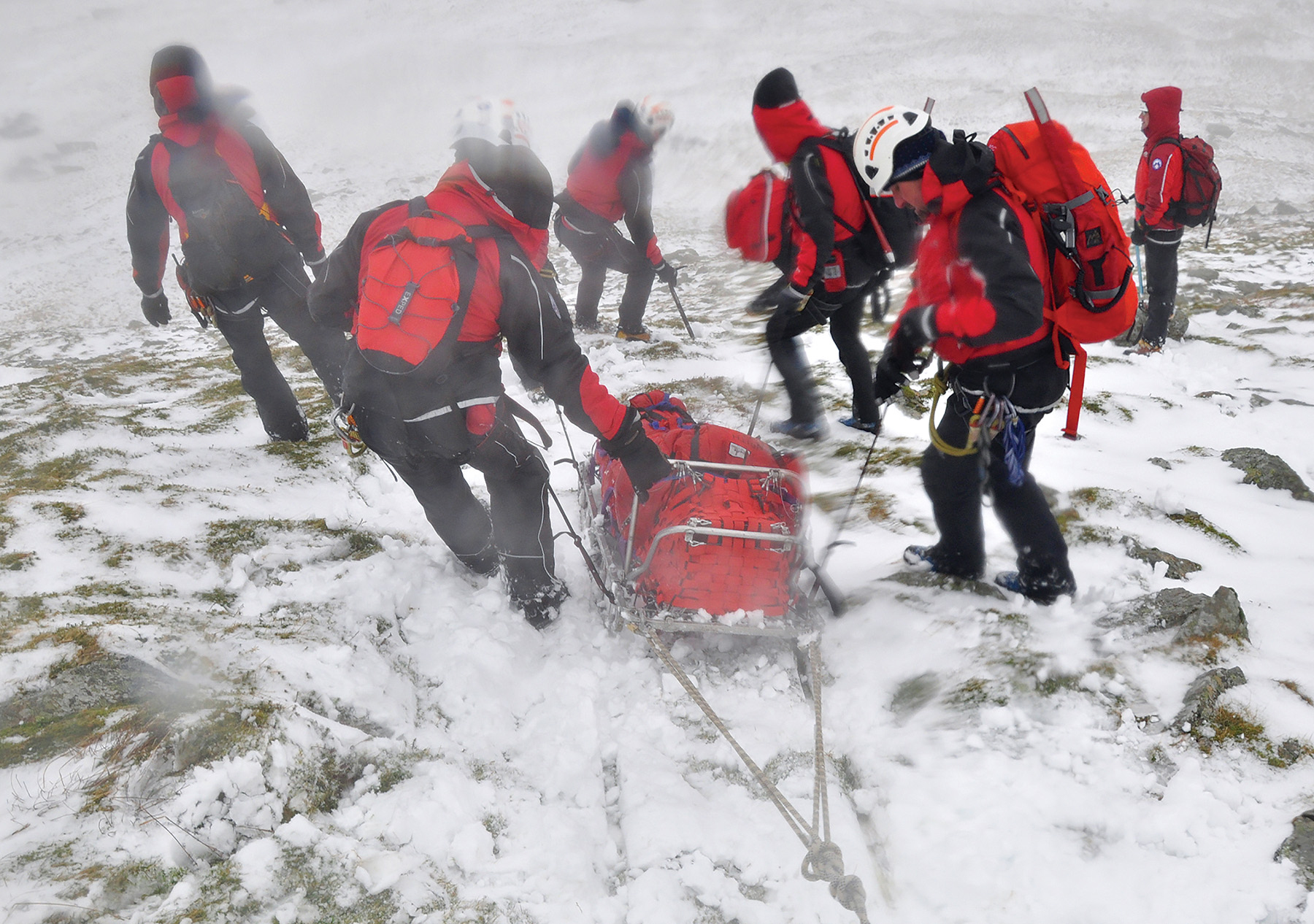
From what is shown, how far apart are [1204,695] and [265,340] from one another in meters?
6.21

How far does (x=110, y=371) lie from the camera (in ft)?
30.8

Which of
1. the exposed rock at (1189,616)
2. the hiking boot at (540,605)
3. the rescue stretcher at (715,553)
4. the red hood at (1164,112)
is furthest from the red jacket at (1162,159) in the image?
the hiking boot at (540,605)

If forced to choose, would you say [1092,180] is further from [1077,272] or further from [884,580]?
[884,580]

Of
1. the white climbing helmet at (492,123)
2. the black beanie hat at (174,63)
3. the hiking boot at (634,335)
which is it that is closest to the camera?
the white climbing helmet at (492,123)

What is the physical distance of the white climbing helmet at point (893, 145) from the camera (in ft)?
8.75

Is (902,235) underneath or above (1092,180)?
underneath

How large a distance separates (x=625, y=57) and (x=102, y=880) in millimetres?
38757

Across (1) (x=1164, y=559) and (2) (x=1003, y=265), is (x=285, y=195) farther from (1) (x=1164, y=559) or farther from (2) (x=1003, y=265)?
(1) (x=1164, y=559)

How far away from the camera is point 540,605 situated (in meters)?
3.95

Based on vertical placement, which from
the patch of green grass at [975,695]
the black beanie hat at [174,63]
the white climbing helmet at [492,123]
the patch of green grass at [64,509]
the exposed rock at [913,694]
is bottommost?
the exposed rock at [913,694]

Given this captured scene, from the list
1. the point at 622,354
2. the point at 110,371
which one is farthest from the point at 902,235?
the point at 110,371

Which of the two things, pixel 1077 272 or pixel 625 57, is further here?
pixel 625 57

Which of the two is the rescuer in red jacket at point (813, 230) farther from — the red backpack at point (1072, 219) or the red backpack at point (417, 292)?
the red backpack at point (417, 292)

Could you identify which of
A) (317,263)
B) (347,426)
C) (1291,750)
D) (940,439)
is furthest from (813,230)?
(317,263)
